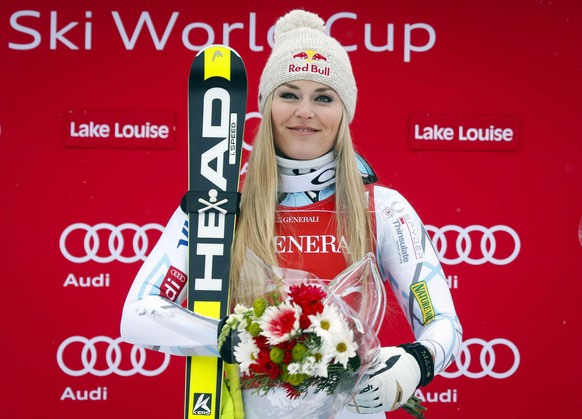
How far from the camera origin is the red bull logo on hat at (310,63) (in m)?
2.67

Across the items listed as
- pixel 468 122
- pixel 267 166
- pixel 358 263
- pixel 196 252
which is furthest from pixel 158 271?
pixel 468 122

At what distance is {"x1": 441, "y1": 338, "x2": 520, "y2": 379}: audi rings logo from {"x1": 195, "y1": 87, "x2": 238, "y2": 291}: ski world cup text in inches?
82.6

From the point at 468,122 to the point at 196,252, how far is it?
2190 millimetres

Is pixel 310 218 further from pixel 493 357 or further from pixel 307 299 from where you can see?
pixel 493 357

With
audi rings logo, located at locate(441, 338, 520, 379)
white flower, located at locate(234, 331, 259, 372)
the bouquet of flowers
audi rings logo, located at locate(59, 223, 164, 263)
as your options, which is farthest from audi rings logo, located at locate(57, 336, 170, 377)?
white flower, located at locate(234, 331, 259, 372)

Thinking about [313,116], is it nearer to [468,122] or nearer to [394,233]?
[394,233]

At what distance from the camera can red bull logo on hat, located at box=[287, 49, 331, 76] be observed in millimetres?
2666

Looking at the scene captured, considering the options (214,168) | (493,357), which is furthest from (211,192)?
(493,357)

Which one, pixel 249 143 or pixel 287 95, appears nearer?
pixel 287 95

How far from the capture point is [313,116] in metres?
2.63

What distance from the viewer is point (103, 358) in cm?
446

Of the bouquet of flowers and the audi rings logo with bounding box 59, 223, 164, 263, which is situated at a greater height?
the audi rings logo with bounding box 59, 223, 164, 263

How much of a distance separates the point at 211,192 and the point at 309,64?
452mm

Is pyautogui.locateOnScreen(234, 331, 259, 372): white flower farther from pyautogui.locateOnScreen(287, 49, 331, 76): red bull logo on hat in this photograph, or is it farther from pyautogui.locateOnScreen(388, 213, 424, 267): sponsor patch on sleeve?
pyautogui.locateOnScreen(287, 49, 331, 76): red bull logo on hat
